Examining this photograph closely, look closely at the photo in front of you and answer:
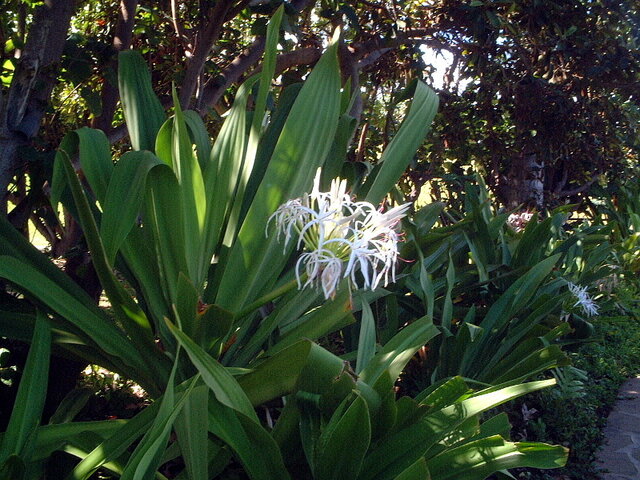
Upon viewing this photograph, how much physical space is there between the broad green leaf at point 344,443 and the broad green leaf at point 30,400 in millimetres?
666

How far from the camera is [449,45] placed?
458cm

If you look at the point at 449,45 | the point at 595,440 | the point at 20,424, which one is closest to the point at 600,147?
the point at 449,45

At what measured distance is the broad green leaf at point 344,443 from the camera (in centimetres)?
148

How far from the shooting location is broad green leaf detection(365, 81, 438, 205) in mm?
2195

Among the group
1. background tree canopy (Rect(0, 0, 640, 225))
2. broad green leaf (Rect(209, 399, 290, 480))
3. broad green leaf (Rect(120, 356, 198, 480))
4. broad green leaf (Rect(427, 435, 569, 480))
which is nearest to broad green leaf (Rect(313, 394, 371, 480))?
broad green leaf (Rect(209, 399, 290, 480))

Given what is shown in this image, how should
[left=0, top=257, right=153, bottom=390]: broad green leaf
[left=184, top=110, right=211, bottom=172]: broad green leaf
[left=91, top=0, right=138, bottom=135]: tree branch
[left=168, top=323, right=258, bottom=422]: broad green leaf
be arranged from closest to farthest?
[left=168, top=323, right=258, bottom=422]: broad green leaf < [left=0, top=257, right=153, bottom=390]: broad green leaf < [left=184, top=110, right=211, bottom=172]: broad green leaf < [left=91, top=0, right=138, bottom=135]: tree branch

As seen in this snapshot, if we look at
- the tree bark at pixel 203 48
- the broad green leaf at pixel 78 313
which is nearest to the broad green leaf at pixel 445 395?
the broad green leaf at pixel 78 313

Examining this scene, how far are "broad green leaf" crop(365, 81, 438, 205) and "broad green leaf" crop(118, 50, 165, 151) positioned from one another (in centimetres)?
72

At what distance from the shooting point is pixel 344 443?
154 centimetres

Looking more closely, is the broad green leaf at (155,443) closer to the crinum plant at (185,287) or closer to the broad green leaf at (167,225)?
the crinum plant at (185,287)

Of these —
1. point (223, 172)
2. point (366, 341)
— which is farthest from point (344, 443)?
point (223, 172)

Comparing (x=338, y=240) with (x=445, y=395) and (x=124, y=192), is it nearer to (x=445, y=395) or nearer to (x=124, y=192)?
(x=124, y=192)

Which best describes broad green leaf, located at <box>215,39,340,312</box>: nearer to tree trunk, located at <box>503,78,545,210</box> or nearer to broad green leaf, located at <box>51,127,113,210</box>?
broad green leaf, located at <box>51,127,113,210</box>

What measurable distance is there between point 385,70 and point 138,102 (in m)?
3.09
